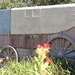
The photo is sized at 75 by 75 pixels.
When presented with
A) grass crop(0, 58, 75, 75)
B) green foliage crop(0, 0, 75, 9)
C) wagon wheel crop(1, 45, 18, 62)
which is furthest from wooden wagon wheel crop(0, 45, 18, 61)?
green foliage crop(0, 0, 75, 9)

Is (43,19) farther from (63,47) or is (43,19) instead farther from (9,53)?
(9,53)

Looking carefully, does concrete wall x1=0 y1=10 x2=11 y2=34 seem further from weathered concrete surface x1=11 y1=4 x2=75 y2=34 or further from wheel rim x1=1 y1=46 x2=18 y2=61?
wheel rim x1=1 y1=46 x2=18 y2=61

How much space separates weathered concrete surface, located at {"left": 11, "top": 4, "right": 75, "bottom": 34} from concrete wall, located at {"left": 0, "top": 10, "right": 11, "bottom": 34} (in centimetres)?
20

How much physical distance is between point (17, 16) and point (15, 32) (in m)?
0.52

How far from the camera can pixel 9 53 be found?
8.43 meters

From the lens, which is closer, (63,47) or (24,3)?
(63,47)

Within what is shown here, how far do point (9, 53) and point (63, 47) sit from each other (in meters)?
2.05

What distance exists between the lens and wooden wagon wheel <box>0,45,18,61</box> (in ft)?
26.7

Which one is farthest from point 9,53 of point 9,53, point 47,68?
point 47,68

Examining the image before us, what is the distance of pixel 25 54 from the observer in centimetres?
799

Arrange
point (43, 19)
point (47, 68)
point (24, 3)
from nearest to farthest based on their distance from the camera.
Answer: point (47, 68) < point (43, 19) < point (24, 3)

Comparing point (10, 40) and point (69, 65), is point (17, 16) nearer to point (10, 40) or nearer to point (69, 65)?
point (10, 40)

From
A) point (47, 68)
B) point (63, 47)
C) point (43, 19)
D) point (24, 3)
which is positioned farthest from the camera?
point (24, 3)

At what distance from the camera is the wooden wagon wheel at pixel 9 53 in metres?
8.14
